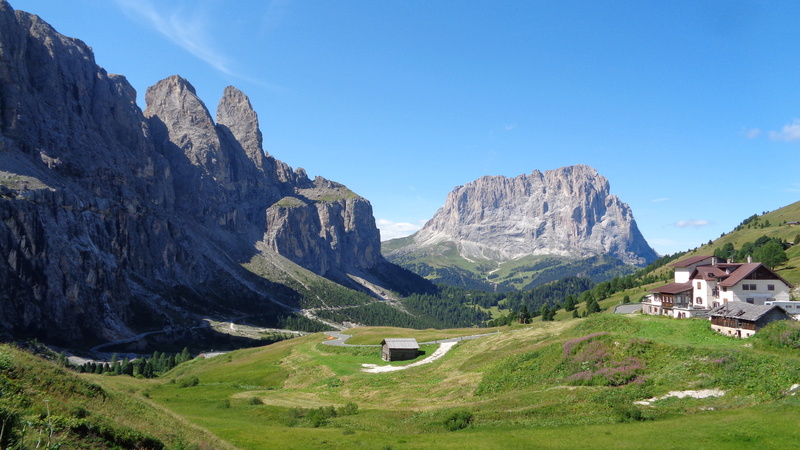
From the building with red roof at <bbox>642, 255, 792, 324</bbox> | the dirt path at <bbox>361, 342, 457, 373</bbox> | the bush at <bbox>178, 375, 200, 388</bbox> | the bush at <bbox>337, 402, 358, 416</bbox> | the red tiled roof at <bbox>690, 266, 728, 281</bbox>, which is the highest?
the red tiled roof at <bbox>690, 266, 728, 281</bbox>

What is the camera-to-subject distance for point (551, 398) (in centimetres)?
4809

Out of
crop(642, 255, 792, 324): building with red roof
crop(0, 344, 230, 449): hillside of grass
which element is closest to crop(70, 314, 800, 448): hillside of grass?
crop(0, 344, 230, 449): hillside of grass

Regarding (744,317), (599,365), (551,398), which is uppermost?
(744,317)

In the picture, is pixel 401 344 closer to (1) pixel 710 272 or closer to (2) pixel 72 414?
(1) pixel 710 272

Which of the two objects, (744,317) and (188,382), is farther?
(188,382)

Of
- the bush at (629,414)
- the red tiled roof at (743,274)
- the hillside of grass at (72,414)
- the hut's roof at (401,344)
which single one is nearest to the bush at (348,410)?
the hillside of grass at (72,414)

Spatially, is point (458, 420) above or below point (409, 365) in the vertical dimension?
above

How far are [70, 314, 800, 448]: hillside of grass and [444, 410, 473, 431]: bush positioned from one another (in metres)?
0.11

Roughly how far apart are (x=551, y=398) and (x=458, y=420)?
32.9 ft

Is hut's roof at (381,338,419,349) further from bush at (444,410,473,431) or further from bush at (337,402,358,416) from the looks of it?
bush at (444,410,473,431)

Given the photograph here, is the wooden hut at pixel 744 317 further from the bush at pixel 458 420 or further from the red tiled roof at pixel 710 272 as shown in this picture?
the bush at pixel 458 420

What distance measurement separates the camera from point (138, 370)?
5113 inches

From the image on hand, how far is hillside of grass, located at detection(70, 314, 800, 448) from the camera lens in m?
36.6

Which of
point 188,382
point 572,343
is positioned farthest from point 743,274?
point 188,382
